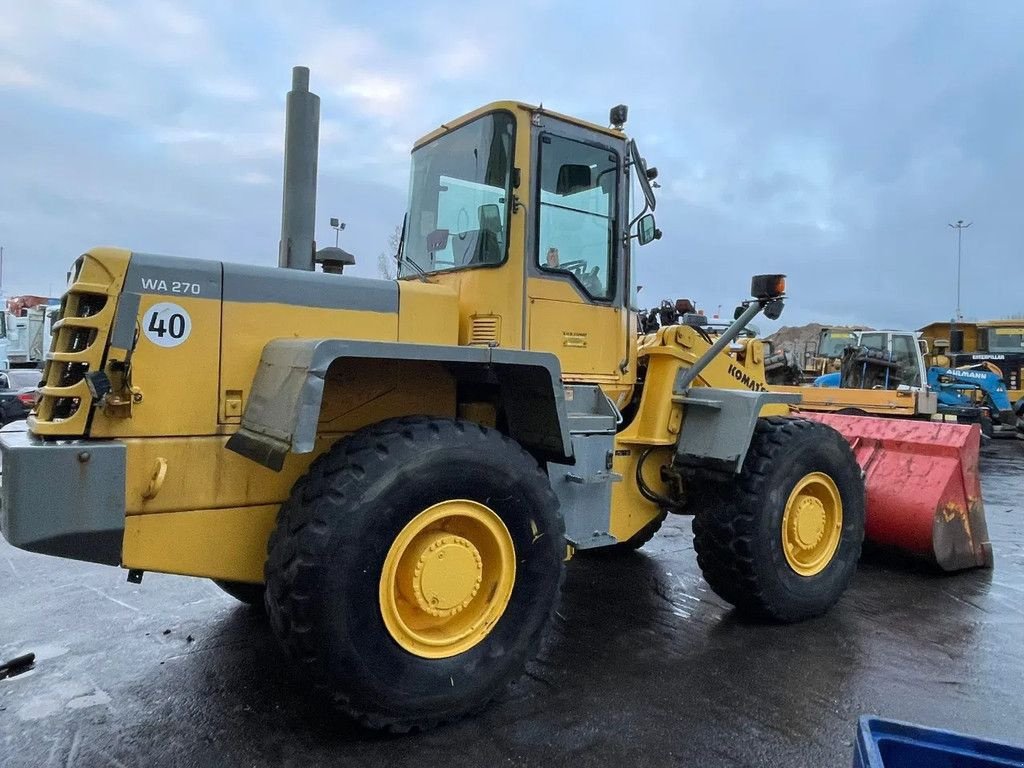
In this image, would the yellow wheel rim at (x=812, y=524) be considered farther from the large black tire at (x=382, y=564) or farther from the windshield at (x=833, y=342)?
the windshield at (x=833, y=342)

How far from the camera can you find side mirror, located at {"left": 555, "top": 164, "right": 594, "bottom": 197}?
4039mm

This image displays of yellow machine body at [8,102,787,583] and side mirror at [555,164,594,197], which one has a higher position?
side mirror at [555,164,594,197]

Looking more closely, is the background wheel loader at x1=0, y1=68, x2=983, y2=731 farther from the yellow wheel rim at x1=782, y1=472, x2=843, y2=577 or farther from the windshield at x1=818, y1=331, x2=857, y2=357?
the windshield at x1=818, y1=331, x2=857, y2=357

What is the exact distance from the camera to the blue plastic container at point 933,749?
184 centimetres

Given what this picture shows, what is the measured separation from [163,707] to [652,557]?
3.88 meters

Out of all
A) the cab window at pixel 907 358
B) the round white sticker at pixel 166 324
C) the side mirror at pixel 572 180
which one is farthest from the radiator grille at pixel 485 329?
the cab window at pixel 907 358

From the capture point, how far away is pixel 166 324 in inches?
117

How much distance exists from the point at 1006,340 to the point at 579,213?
67.2 ft

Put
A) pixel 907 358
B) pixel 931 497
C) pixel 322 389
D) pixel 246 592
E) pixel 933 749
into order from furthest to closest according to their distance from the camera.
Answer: pixel 907 358, pixel 931 497, pixel 246 592, pixel 322 389, pixel 933 749

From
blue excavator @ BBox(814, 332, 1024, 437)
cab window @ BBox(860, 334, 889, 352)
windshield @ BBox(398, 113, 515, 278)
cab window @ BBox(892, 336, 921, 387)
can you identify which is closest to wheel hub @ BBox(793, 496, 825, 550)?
windshield @ BBox(398, 113, 515, 278)

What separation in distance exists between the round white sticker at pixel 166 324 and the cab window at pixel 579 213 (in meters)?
1.77

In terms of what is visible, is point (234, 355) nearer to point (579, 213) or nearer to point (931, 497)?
point (579, 213)

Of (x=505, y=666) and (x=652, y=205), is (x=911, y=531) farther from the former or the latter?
(x=505, y=666)

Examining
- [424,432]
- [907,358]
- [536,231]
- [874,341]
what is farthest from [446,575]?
[874,341]
